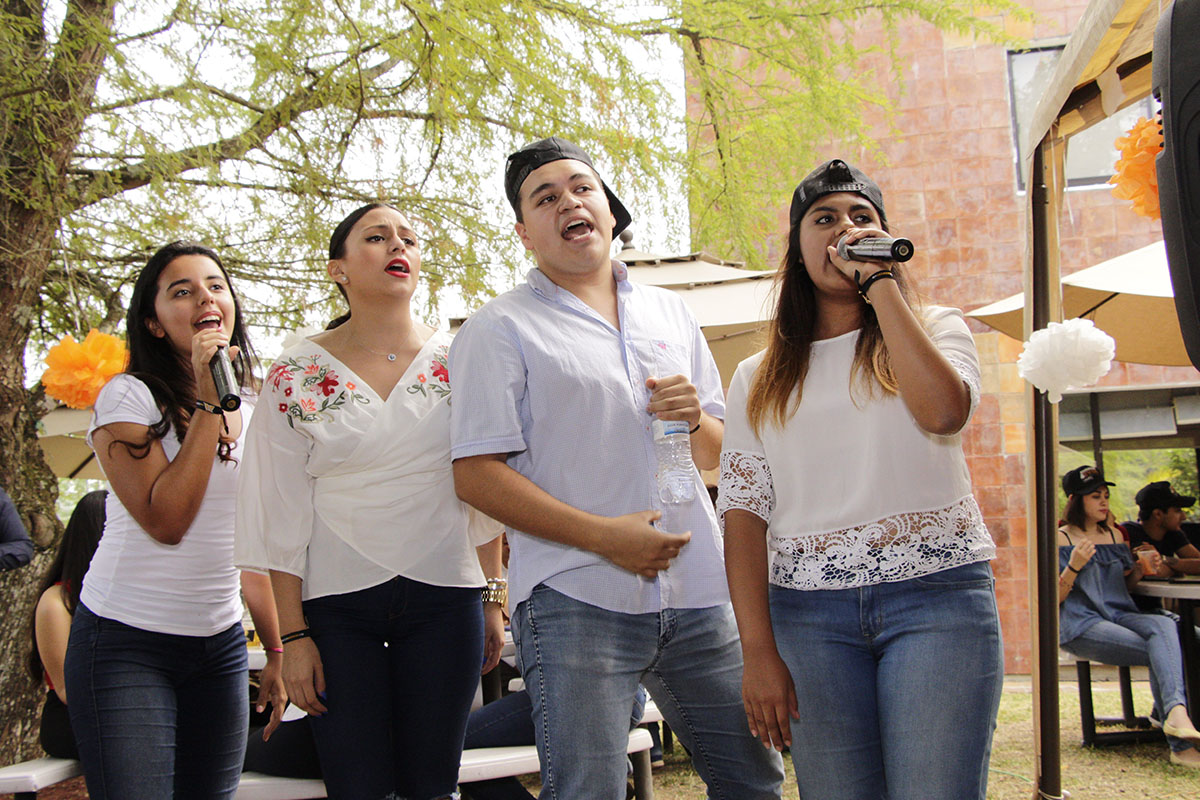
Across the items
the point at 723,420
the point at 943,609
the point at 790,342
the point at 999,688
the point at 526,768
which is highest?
the point at 790,342

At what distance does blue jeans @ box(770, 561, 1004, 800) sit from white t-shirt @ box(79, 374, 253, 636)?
1.46m

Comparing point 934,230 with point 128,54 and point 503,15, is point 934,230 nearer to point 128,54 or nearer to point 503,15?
point 503,15

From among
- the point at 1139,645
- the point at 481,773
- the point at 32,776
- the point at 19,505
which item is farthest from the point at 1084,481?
the point at 19,505

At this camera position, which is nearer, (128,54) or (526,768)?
(526,768)

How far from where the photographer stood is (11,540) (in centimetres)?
492

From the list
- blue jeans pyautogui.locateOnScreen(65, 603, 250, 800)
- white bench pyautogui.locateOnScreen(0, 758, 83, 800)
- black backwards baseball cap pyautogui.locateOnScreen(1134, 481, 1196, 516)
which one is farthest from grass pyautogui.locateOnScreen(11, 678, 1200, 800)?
blue jeans pyautogui.locateOnScreen(65, 603, 250, 800)

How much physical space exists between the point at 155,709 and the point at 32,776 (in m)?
0.94

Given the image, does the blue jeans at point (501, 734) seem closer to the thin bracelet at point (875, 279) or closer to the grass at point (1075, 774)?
the thin bracelet at point (875, 279)

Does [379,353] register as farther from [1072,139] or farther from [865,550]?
[1072,139]

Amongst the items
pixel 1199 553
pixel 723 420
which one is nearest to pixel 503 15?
pixel 723 420

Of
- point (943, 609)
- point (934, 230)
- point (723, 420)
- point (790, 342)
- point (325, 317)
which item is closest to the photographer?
point (943, 609)

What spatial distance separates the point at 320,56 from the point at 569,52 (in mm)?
1350

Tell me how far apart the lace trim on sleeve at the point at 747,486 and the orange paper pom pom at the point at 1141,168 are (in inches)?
39.8

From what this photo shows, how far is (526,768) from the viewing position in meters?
2.95
